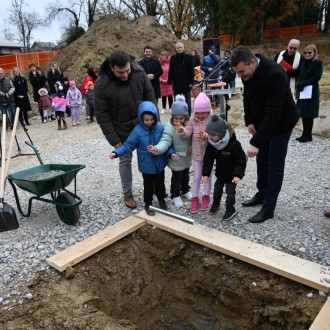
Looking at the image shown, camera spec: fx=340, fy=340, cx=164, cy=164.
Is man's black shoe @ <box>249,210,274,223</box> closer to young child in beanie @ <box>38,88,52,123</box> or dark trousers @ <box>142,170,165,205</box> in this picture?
dark trousers @ <box>142,170,165,205</box>

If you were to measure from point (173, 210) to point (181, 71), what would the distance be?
216 inches

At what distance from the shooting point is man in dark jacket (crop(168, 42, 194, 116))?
29.1 ft

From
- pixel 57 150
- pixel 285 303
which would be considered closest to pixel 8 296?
pixel 285 303

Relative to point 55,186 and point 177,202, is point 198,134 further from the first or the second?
point 55,186

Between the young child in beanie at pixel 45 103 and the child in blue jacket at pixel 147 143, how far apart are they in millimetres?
9184

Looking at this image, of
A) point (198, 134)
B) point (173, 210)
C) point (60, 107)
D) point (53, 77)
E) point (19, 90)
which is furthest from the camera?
point (53, 77)

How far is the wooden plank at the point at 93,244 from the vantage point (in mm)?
3375

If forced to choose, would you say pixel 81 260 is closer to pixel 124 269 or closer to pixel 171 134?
pixel 124 269

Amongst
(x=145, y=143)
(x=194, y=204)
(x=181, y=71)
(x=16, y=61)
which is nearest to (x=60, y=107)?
(x=181, y=71)

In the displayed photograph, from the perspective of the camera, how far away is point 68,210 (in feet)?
13.5

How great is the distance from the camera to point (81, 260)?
3.45 m

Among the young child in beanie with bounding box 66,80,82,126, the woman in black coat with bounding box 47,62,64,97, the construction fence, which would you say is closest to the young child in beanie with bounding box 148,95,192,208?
the young child in beanie with bounding box 66,80,82,126

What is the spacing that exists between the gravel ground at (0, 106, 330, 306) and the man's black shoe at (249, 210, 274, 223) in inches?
2.4

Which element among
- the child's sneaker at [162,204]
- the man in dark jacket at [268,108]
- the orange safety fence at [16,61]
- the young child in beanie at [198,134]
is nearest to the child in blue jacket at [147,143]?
the child's sneaker at [162,204]
